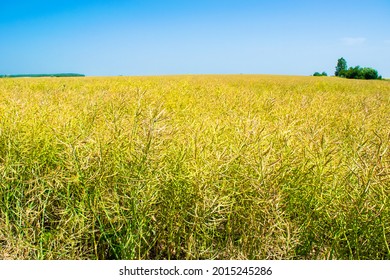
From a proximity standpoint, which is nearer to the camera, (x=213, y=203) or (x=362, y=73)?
(x=213, y=203)

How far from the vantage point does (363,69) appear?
46.1m

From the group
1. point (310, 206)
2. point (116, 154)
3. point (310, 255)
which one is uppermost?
point (116, 154)

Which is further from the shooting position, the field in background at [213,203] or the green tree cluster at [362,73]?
the green tree cluster at [362,73]

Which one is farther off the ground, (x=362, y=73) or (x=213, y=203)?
(x=362, y=73)

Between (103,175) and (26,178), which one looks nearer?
(103,175)

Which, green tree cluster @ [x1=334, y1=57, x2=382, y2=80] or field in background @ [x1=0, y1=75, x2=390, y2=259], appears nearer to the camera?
field in background @ [x1=0, y1=75, x2=390, y2=259]

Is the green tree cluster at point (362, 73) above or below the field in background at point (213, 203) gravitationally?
above

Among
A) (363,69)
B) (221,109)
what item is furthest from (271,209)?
(363,69)

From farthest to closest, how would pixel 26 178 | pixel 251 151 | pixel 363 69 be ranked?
1. pixel 363 69
2. pixel 26 178
3. pixel 251 151

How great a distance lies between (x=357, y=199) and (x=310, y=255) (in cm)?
40

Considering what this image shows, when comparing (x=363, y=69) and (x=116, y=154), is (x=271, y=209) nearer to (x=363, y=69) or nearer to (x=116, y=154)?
(x=116, y=154)

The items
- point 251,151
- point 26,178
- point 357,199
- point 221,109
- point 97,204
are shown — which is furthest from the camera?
point 221,109

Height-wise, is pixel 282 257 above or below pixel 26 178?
below

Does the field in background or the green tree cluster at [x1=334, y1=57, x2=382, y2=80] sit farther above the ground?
the green tree cluster at [x1=334, y1=57, x2=382, y2=80]
